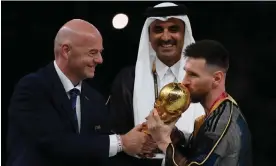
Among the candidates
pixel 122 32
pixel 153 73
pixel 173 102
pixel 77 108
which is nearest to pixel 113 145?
pixel 77 108

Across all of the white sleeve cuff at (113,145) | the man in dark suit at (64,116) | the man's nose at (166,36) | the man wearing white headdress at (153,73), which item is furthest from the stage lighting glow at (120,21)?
the white sleeve cuff at (113,145)

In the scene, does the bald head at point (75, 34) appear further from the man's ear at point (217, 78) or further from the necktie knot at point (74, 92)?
the man's ear at point (217, 78)

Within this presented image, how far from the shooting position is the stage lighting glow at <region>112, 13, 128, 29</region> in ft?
12.1

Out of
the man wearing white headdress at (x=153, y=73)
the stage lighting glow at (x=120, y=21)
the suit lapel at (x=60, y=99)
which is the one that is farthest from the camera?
the stage lighting glow at (x=120, y=21)

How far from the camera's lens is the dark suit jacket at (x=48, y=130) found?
87.7 inches

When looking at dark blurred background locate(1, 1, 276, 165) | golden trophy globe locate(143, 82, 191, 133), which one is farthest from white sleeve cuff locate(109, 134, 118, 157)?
dark blurred background locate(1, 1, 276, 165)

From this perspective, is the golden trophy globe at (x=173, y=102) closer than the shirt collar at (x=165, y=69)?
Yes

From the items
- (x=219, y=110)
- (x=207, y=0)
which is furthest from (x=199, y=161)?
(x=207, y=0)

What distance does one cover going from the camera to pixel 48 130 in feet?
7.29

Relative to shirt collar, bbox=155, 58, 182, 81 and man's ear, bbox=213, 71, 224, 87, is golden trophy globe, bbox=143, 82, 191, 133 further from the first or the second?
shirt collar, bbox=155, 58, 182, 81

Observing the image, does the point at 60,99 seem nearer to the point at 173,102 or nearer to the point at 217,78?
the point at 173,102

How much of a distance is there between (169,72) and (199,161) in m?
0.87

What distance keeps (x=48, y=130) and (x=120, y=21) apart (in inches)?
61.8

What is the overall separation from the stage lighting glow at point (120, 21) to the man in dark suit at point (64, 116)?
1334mm
